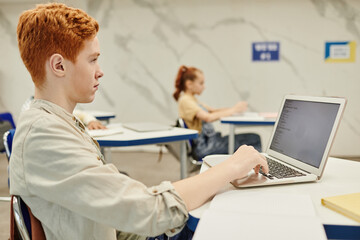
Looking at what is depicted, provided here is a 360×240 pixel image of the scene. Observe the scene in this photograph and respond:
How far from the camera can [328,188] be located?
0.97 metres

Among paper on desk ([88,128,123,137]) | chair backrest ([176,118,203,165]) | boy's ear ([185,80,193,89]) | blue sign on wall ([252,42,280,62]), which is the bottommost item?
chair backrest ([176,118,203,165])

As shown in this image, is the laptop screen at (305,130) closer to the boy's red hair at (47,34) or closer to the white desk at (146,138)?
the boy's red hair at (47,34)

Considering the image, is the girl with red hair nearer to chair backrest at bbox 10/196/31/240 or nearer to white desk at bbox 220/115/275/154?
white desk at bbox 220/115/275/154

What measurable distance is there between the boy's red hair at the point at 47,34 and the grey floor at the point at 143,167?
2.42m

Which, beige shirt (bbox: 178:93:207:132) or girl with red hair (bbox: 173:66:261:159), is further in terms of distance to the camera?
beige shirt (bbox: 178:93:207:132)

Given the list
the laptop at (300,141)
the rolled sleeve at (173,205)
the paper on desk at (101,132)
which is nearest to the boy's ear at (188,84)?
the paper on desk at (101,132)

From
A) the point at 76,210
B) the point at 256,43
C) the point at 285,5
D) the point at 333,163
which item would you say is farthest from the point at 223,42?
the point at 76,210

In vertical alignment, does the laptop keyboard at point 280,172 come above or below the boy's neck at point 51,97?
below

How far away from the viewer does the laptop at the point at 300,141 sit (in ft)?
3.29

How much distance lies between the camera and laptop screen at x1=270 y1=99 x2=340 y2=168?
1.04 m

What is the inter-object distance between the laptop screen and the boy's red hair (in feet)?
2.45

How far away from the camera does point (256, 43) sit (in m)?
4.75


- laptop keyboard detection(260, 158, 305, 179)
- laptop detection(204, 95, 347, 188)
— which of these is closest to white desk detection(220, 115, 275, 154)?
laptop detection(204, 95, 347, 188)

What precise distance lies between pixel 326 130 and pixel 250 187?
1.01 feet
